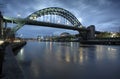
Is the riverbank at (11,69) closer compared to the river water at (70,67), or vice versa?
the riverbank at (11,69)

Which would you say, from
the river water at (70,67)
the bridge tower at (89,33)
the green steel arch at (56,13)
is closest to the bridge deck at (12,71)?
the river water at (70,67)

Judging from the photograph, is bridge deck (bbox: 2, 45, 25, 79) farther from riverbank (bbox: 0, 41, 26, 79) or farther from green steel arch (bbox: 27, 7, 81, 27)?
green steel arch (bbox: 27, 7, 81, 27)

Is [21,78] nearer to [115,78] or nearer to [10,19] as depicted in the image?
[115,78]

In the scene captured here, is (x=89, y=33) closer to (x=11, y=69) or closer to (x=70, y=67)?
(x=70, y=67)

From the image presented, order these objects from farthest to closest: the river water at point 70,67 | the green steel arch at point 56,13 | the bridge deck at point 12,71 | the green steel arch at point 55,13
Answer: the green steel arch at point 56,13
the green steel arch at point 55,13
the river water at point 70,67
the bridge deck at point 12,71

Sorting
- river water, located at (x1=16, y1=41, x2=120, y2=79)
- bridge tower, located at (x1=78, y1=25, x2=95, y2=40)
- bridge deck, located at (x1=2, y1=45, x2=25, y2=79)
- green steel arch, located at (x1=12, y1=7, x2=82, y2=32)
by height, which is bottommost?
river water, located at (x1=16, y1=41, x2=120, y2=79)

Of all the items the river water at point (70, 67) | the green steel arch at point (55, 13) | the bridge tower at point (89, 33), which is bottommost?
the river water at point (70, 67)

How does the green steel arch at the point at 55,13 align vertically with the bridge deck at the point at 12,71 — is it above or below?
above

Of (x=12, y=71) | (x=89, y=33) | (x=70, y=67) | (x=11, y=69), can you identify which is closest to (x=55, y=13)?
(x=89, y=33)

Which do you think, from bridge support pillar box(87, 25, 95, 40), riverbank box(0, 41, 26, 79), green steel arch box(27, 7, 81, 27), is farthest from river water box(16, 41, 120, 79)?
bridge support pillar box(87, 25, 95, 40)

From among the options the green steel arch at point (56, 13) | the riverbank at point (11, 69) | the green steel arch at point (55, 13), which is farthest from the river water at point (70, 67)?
the green steel arch at point (56, 13)

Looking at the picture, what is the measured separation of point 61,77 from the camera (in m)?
9.17

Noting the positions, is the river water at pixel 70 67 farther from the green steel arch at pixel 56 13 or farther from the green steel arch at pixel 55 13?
the green steel arch at pixel 56 13

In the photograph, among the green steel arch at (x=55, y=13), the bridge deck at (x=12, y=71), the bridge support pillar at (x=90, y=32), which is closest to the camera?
the bridge deck at (x=12, y=71)
